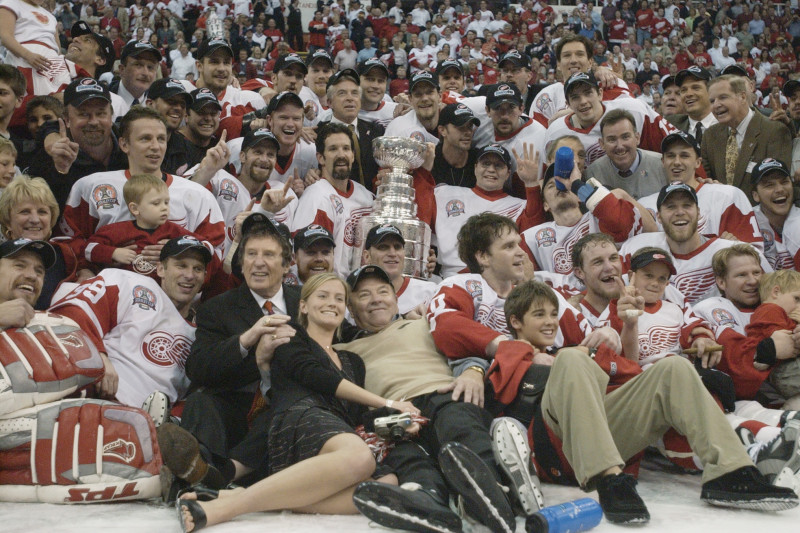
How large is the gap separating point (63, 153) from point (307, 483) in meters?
2.80

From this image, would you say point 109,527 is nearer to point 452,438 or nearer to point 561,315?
point 452,438

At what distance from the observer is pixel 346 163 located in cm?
556

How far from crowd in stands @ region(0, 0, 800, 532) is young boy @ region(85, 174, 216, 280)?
2 cm

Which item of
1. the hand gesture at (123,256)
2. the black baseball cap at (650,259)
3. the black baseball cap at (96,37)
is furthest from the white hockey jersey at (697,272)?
the black baseball cap at (96,37)

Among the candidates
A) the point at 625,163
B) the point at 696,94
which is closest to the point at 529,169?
the point at 625,163

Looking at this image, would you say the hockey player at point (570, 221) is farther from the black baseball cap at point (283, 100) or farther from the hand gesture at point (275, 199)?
the black baseball cap at point (283, 100)

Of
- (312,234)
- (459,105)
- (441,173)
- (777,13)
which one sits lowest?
(312,234)

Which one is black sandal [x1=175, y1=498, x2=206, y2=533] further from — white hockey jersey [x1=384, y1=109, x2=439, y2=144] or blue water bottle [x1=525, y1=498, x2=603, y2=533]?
white hockey jersey [x1=384, y1=109, x2=439, y2=144]

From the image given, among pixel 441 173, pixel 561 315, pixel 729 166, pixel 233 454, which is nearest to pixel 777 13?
pixel 729 166

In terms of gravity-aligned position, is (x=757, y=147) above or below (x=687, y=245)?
above

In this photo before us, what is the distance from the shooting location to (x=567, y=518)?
281cm

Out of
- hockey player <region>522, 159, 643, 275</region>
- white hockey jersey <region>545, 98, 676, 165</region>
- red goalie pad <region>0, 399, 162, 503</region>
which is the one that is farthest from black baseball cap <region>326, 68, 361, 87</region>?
red goalie pad <region>0, 399, 162, 503</region>

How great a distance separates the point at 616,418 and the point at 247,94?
447 cm

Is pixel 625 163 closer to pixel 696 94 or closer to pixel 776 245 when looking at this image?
pixel 776 245
